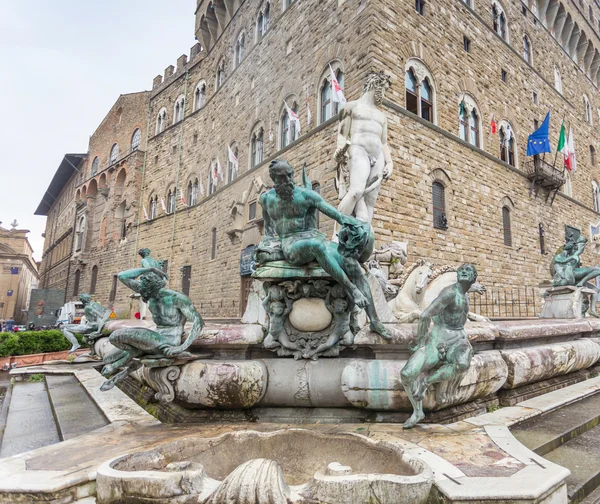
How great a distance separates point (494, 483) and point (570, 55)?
26.4 meters

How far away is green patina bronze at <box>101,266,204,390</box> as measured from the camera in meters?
2.58

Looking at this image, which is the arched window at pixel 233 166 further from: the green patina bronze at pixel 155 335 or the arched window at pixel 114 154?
the arched window at pixel 114 154

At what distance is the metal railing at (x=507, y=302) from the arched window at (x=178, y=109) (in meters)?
20.5

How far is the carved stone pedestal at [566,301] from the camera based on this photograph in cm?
652

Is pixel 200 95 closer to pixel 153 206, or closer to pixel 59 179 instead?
pixel 153 206

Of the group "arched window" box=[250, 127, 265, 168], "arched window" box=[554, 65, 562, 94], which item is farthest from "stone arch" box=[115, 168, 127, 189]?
"arched window" box=[554, 65, 562, 94]

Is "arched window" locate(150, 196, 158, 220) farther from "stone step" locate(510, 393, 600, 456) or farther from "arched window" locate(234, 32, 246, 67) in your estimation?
"stone step" locate(510, 393, 600, 456)

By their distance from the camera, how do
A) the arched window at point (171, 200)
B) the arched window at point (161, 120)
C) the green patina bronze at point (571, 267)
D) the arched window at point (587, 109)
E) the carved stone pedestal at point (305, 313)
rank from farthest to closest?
the arched window at point (161, 120)
the arched window at point (171, 200)
the arched window at point (587, 109)
the green patina bronze at point (571, 267)
the carved stone pedestal at point (305, 313)

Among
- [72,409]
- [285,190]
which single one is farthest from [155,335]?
[72,409]

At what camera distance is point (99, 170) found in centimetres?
3306

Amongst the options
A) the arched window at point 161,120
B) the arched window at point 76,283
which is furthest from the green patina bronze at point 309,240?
the arched window at point 76,283

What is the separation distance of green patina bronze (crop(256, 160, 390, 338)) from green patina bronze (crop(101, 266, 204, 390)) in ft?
2.10

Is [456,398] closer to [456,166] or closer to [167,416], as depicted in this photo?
[167,416]

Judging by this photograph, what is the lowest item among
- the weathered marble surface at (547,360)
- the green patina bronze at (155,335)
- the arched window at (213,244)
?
the weathered marble surface at (547,360)
